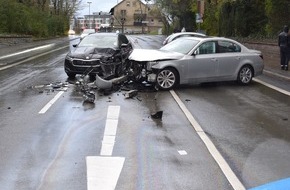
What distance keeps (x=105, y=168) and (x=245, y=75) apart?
8875mm

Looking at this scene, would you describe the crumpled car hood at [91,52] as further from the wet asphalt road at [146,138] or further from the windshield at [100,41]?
the wet asphalt road at [146,138]

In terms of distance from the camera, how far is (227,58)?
1319 centimetres

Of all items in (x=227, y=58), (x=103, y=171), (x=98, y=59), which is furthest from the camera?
(x=98, y=59)

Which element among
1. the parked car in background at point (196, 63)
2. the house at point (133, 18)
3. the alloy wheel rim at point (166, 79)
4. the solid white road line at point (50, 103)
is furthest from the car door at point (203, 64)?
the house at point (133, 18)

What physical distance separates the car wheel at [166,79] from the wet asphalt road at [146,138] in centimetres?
31

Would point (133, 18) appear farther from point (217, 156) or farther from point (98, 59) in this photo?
point (217, 156)

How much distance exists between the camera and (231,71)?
13.3 meters

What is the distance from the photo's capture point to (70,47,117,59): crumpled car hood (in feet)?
46.8

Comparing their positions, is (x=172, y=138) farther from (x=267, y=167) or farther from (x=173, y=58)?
(x=173, y=58)

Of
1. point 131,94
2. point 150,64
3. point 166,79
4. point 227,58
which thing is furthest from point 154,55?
point 227,58

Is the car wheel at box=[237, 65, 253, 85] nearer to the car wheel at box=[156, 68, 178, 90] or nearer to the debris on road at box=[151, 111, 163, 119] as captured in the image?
Answer: the car wheel at box=[156, 68, 178, 90]

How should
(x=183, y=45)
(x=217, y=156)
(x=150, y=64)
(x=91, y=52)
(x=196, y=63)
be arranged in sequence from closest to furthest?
1. (x=217, y=156)
2. (x=150, y=64)
3. (x=196, y=63)
4. (x=183, y=45)
5. (x=91, y=52)

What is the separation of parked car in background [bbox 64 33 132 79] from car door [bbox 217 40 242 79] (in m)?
2.83

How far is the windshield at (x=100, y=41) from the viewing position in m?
15.6
